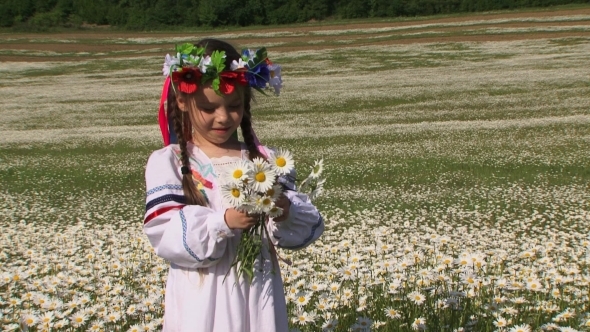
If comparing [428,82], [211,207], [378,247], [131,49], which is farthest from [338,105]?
[131,49]

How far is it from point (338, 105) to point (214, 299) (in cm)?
2044

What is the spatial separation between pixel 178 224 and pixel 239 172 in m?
0.43

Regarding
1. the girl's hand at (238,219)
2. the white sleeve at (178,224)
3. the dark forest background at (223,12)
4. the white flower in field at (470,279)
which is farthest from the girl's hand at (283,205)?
the dark forest background at (223,12)

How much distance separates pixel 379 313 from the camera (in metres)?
5.22

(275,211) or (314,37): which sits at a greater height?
(275,211)

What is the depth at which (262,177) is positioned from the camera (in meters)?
2.96

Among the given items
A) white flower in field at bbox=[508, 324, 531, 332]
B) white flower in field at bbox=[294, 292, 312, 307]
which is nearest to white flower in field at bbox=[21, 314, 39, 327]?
A: white flower in field at bbox=[294, 292, 312, 307]

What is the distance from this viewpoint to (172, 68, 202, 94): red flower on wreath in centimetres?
339

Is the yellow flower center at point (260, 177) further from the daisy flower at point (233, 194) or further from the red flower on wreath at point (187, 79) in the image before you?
the red flower on wreath at point (187, 79)

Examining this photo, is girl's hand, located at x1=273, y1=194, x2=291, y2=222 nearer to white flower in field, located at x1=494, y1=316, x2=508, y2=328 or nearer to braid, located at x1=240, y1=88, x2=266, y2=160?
braid, located at x1=240, y1=88, x2=266, y2=160

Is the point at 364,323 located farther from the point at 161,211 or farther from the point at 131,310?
the point at 161,211

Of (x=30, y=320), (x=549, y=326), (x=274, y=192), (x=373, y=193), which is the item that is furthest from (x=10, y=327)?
(x=373, y=193)

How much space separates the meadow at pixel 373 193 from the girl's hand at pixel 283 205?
152 centimetres

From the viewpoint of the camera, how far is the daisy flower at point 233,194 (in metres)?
2.93
